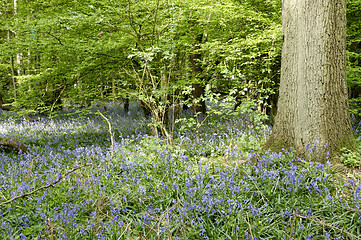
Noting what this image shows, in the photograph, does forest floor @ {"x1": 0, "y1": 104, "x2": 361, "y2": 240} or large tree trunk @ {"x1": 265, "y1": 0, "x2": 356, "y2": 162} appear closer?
forest floor @ {"x1": 0, "y1": 104, "x2": 361, "y2": 240}

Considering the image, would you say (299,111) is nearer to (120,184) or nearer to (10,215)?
(120,184)

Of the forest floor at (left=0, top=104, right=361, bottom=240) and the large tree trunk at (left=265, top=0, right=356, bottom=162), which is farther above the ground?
the large tree trunk at (left=265, top=0, right=356, bottom=162)

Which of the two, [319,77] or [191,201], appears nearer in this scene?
[191,201]

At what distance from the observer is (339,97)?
3666mm

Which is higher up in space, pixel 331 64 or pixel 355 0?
pixel 355 0

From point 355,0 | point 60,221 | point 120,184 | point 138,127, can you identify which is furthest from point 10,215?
point 355,0

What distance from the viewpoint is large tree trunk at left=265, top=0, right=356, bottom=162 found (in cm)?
355

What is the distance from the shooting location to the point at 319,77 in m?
3.58

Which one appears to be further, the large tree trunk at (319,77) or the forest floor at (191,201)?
the large tree trunk at (319,77)

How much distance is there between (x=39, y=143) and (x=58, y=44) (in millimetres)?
3243

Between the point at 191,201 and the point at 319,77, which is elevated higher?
the point at 319,77

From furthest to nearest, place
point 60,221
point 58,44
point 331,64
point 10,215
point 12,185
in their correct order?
1. point 58,44
2. point 12,185
3. point 331,64
4. point 10,215
5. point 60,221

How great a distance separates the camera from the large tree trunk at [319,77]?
355 cm

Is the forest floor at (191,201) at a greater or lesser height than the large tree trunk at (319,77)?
lesser
